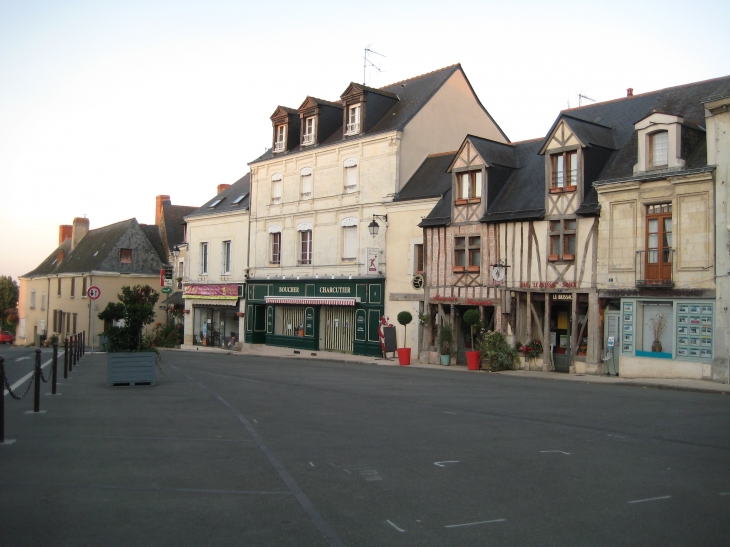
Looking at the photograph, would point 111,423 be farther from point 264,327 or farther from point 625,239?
point 264,327

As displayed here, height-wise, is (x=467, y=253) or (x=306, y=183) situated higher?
(x=306, y=183)

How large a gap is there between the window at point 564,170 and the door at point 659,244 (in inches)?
111

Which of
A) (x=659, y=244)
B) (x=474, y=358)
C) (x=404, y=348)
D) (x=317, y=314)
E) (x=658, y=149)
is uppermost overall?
(x=658, y=149)

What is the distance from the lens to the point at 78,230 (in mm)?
59000

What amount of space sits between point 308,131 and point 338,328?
9485mm

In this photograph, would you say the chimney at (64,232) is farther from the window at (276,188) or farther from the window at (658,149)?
the window at (658,149)

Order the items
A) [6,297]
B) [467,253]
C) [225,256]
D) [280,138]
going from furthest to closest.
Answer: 1. [6,297]
2. [225,256]
3. [280,138]
4. [467,253]

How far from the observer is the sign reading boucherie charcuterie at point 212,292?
126 feet

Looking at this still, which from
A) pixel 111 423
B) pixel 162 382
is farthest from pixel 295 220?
pixel 111 423

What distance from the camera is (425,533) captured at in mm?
5375

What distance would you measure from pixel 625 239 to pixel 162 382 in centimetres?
1281

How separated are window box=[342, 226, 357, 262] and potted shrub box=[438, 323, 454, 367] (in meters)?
6.88

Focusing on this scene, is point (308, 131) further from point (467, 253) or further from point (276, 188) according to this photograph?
point (467, 253)

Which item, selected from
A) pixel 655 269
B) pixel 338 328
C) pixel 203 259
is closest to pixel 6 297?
pixel 203 259
